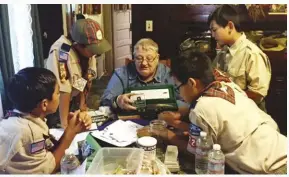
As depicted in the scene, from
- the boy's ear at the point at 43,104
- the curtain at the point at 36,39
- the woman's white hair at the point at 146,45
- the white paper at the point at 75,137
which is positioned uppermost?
the curtain at the point at 36,39

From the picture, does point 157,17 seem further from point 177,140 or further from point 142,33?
point 177,140

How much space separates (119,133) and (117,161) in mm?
161

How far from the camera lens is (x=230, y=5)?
3.65ft

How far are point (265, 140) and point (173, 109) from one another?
402 millimetres

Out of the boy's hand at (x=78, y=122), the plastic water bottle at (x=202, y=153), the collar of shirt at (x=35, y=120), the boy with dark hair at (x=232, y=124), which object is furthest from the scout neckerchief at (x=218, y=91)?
the collar of shirt at (x=35, y=120)

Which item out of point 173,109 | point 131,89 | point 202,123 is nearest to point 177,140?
point 202,123

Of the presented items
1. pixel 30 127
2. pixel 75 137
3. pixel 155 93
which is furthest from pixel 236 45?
pixel 30 127

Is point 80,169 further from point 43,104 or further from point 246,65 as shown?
point 246,65

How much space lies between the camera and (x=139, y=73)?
1.50m

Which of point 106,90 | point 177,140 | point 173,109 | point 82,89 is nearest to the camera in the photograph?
point 177,140

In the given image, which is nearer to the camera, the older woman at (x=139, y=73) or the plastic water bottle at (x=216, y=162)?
the plastic water bottle at (x=216, y=162)

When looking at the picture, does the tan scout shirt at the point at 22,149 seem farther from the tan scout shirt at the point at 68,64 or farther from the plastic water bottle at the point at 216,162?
the plastic water bottle at the point at 216,162

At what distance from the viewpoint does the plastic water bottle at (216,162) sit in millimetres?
918

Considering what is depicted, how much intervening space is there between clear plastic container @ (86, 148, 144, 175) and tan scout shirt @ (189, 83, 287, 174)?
0.64 ft
